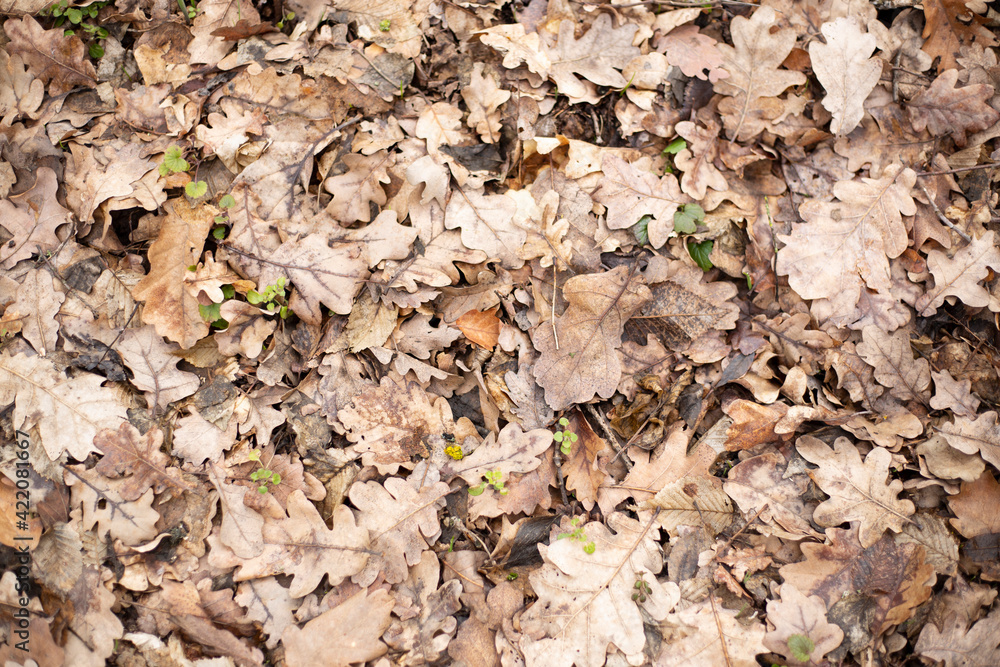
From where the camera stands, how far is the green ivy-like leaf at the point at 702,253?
2.58 meters

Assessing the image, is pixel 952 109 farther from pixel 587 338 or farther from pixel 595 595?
pixel 595 595

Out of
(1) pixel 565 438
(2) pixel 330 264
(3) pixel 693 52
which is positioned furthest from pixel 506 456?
(3) pixel 693 52

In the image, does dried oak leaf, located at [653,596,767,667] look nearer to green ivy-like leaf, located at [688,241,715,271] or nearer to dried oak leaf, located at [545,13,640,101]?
green ivy-like leaf, located at [688,241,715,271]

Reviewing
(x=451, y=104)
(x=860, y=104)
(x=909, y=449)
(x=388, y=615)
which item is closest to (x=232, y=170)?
(x=451, y=104)

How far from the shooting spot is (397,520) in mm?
2348

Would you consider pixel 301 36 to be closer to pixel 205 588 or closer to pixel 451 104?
pixel 451 104

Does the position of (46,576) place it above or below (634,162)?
below

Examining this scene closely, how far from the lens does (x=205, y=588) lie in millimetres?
2266

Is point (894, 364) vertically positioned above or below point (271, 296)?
below

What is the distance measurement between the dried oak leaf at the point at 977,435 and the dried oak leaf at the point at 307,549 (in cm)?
257

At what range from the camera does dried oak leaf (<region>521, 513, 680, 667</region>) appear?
7.25 feet

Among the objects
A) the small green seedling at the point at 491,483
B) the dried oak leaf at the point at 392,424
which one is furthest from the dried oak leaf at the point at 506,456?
the dried oak leaf at the point at 392,424

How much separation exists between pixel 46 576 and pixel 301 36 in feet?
8.87

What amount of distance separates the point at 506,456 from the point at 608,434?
18.7 inches
